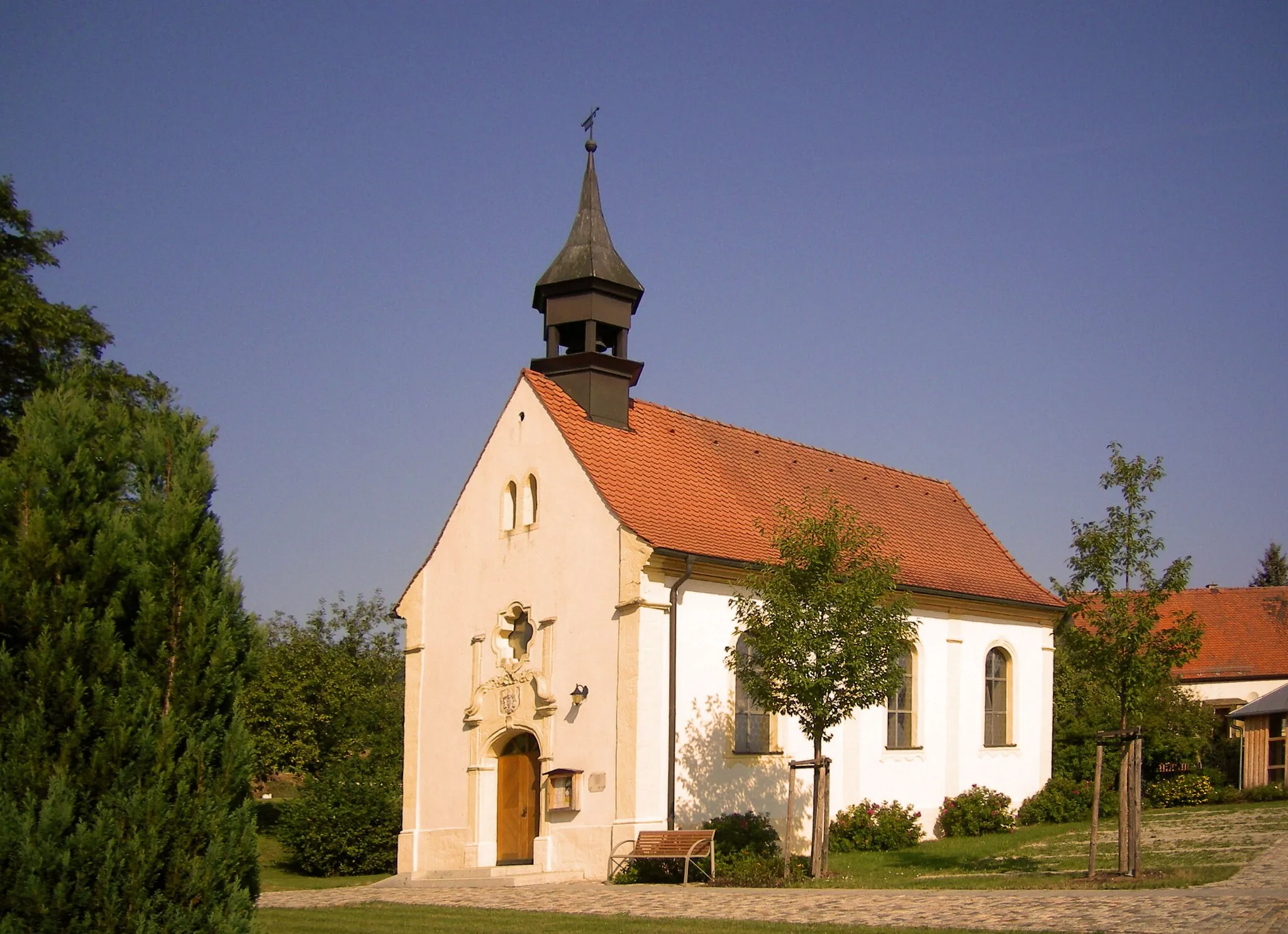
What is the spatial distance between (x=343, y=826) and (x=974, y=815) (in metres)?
12.1

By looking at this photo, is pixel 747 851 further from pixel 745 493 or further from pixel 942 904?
pixel 745 493

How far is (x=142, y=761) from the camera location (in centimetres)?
788

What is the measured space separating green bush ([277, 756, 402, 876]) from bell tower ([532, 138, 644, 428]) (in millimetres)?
8580

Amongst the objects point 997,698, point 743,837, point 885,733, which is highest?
point 997,698

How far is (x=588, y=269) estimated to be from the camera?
24016 mm

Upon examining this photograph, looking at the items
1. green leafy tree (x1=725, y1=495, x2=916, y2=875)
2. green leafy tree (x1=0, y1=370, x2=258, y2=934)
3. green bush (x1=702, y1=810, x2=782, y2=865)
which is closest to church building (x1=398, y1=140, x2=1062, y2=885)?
green bush (x1=702, y1=810, x2=782, y2=865)

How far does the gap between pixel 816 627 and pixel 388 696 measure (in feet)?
66.3

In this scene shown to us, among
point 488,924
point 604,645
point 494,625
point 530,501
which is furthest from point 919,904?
point 530,501

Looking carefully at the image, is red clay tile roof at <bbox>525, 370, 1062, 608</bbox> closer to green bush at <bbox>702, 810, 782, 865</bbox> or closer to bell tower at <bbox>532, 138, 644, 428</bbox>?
bell tower at <bbox>532, 138, 644, 428</bbox>

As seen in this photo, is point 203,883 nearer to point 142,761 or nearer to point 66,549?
point 142,761

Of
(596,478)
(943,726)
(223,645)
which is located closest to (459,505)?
(596,478)

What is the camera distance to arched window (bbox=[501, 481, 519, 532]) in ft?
77.7

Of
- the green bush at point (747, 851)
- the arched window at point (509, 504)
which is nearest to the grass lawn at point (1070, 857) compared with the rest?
the green bush at point (747, 851)

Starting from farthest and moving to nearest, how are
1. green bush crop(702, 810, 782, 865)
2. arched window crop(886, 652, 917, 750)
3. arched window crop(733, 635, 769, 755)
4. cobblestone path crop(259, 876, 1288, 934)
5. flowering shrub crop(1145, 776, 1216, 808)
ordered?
flowering shrub crop(1145, 776, 1216, 808)
arched window crop(886, 652, 917, 750)
arched window crop(733, 635, 769, 755)
green bush crop(702, 810, 782, 865)
cobblestone path crop(259, 876, 1288, 934)
